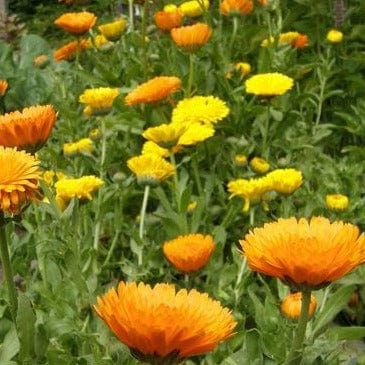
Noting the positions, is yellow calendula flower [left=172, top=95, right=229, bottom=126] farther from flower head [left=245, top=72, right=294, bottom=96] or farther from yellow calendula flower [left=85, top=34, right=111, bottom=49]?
yellow calendula flower [left=85, top=34, right=111, bottom=49]

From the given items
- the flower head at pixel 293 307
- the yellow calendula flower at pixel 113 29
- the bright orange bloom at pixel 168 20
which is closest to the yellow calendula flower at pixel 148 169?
the flower head at pixel 293 307

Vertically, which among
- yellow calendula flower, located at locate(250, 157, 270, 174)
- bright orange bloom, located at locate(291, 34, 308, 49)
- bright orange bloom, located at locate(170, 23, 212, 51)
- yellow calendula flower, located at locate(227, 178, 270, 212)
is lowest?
yellow calendula flower, located at locate(250, 157, 270, 174)

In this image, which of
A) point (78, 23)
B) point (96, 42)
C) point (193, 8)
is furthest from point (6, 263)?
point (96, 42)

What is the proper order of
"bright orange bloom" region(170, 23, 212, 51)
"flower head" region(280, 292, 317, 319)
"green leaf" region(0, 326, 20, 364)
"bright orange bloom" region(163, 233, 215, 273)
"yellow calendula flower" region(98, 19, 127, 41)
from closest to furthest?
"green leaf" region(0, 326, 20, 364)
"flower head" region(280, 292, 317, 319)
"bright orange bloom" region(163, 233, 215, 273)
"bright orange bloom" region(170, 23, 212, 51)
"yellow calendula flower" region(98, 19, 127, 41)

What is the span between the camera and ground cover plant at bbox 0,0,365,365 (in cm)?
107

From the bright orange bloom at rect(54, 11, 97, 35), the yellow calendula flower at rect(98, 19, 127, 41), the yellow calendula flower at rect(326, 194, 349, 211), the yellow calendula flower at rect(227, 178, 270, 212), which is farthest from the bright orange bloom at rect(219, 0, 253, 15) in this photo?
the yellow calendula flower at rect(326, 194, 349, 211)

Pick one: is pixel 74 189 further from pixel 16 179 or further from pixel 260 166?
pixel 16 179

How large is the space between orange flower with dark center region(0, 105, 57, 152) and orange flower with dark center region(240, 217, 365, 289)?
Answer: 47cm

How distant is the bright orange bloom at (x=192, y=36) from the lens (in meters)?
2.96

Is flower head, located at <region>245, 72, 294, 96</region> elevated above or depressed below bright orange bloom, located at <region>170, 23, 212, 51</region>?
below

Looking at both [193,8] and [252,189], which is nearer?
[252,189]

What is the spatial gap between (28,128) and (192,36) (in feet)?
5.21

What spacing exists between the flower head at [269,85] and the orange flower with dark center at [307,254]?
1.64 m

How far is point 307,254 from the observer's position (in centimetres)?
100
